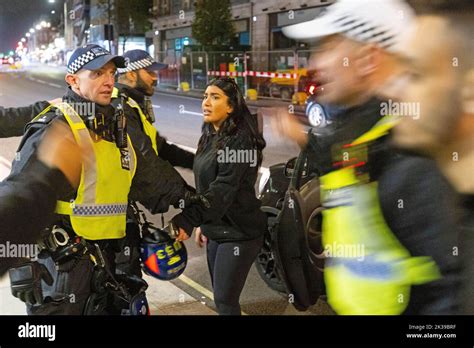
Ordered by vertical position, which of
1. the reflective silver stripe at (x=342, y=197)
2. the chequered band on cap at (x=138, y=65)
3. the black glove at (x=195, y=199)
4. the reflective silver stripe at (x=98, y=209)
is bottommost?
the black glove at (x=195, y=199)

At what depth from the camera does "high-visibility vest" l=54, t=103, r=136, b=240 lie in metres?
2.50

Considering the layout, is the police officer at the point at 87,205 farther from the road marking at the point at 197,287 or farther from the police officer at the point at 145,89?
the road marking at the point at 197,287

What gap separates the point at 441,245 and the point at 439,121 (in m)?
0.33

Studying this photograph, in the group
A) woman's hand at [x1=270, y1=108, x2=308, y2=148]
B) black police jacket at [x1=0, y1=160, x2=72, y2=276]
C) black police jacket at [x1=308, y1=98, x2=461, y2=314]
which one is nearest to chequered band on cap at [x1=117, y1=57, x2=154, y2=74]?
woman's hand at [x1=270, y1=108, x2=308, y2=148]

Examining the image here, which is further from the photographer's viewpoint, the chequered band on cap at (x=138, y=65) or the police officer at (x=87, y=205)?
the chequered band on cap at (x=138, y=65)

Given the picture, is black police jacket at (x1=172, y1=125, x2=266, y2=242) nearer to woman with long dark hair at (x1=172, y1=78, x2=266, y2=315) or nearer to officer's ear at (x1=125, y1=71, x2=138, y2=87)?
woman with long dark hair at (x1=172, y1=78, x2=266, y2=315)

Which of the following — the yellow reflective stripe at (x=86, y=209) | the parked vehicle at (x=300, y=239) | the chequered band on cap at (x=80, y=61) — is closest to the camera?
the yellow reflective stripe at (x=86, y=209)

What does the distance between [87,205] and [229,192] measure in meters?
0.92

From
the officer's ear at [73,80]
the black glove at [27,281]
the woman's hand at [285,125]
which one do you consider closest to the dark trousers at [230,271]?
the woman's hand at [285,125]

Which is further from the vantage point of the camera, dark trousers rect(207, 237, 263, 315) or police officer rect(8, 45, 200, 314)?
dark trousers rect(207, 237, 263, 315)

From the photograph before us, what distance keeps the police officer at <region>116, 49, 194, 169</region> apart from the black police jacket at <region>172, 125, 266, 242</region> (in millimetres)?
453

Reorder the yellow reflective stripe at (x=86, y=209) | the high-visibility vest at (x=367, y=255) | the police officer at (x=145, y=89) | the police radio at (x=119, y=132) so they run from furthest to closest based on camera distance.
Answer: the police officer at (x=145, y=89) < the police radio at (x=119, y=132) < the yellow reflective stripe at (x=86, y=209) < the high-visibility vest at (x=367, y=255)

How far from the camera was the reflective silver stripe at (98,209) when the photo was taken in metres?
2.55

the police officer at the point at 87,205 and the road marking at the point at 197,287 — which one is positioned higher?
the police officer at the point at 87,205
